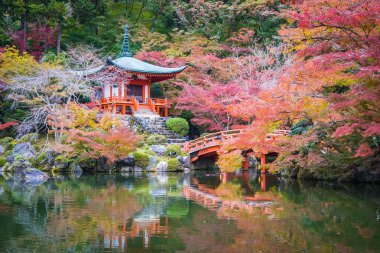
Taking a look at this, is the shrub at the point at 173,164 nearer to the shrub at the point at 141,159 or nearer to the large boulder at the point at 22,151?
the shrub at the point at 141,159

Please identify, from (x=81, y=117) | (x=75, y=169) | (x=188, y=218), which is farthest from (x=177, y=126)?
(x=188, y=218)

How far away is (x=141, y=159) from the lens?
20938mm

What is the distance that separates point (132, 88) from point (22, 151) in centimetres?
883

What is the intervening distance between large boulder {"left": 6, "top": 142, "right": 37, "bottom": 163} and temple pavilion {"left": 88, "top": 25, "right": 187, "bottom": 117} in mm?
5497

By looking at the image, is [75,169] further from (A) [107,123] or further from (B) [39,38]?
(B) [39,38]

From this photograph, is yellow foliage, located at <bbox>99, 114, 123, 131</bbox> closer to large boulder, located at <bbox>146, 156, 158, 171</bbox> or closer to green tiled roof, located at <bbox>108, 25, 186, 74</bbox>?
large boulder, located at <bbox>146, 156, 158, 171</bbox>

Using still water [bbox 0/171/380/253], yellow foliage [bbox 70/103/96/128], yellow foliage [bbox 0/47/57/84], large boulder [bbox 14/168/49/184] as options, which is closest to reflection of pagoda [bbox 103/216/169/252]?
still water [bbox 0/171/380/253]

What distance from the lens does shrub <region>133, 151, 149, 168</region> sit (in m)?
20.9

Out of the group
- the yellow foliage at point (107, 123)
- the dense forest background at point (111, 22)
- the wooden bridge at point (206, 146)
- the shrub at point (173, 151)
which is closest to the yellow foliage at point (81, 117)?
the yellow foliage at point (107, 123)

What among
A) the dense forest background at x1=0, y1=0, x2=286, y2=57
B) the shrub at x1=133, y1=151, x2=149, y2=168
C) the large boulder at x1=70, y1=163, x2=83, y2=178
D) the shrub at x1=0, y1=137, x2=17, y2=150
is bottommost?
A: the large boulder at x1=70, y1=163, x2=83, y2=178

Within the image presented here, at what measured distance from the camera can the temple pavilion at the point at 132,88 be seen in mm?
25594

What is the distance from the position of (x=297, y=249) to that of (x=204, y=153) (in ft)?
50.8

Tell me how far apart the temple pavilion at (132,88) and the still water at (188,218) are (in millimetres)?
10530

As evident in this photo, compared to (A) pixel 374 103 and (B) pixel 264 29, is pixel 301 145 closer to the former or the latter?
(A) pixel 374 103
